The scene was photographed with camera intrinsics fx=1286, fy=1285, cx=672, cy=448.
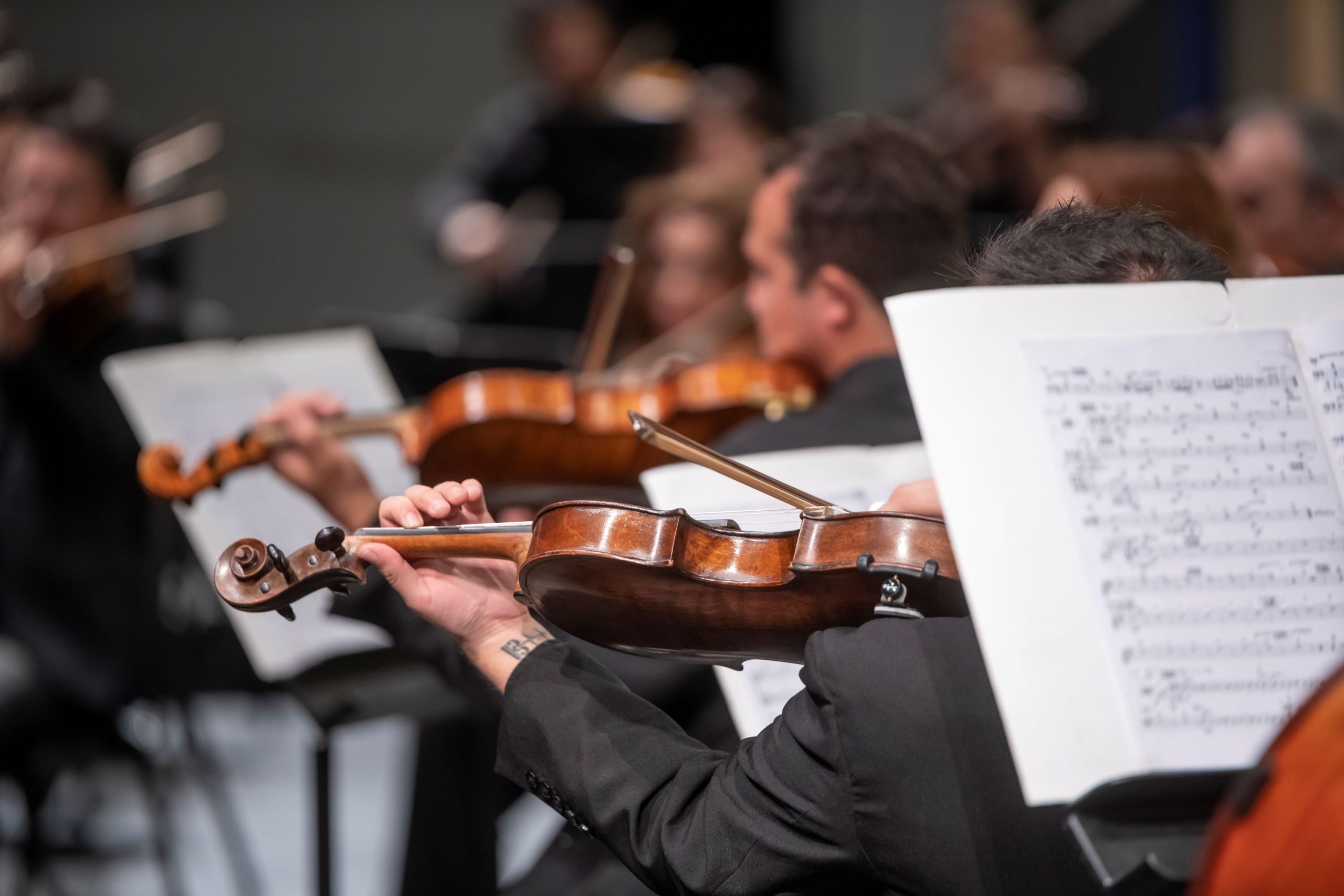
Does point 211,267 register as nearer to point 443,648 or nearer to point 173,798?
point 173,798

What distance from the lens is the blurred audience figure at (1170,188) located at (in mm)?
1935

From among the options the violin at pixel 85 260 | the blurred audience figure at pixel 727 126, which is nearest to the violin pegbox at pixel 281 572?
the violin at pixel 85 260

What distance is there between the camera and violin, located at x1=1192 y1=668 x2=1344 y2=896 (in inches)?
27.4

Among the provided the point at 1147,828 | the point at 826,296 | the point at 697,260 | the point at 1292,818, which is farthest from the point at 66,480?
the point at 1292,818

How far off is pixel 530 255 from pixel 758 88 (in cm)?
103

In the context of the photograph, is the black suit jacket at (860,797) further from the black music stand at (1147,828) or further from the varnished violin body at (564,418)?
the varnished violin body at (564,418)

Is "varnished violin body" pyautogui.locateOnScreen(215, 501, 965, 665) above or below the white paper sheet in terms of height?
below

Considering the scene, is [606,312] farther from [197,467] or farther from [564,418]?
[197,467]

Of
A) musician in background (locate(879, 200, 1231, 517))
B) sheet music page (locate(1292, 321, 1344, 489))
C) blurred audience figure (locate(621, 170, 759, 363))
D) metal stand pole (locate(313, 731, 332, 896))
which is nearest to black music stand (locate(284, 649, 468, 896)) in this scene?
metal stand pole (locate(313, 731, 332, 896))

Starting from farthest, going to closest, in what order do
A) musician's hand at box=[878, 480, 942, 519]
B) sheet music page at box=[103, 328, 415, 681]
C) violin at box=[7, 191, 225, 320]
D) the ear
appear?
violin at box=[7, 191, 225, 320]
sheet music page at box=[103, 328, 415, 681]
the ear
musician's hand at box=[878, 480, 942, 519]

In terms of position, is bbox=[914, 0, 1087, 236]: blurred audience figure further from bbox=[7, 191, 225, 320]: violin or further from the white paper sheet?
the white paper sheet

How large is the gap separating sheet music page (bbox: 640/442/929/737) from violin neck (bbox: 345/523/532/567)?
30 centimetres

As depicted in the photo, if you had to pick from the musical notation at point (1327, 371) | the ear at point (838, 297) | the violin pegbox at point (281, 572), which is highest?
the musical notation at point (1327, 371)

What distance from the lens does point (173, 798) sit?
3.48 metres
